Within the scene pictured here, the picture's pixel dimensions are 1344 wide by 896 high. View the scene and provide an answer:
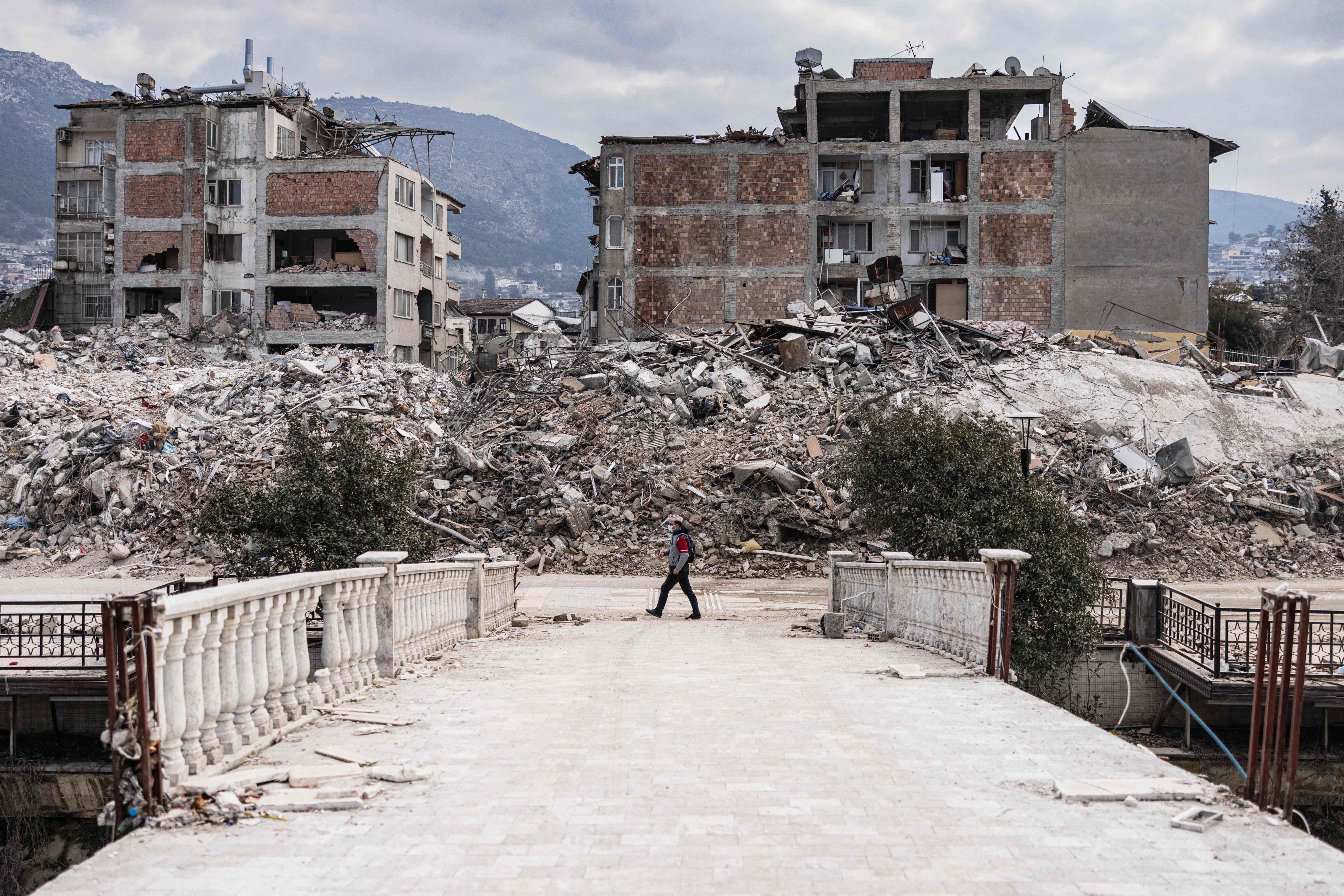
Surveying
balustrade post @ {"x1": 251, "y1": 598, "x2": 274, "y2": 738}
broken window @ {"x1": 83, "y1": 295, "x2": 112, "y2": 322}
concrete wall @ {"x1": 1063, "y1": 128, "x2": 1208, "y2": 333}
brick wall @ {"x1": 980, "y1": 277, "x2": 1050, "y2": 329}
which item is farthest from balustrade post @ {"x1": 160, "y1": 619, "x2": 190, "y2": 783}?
broken window @ {"x1": 83, "y1": 295, "x2": 112, "y2": 322}

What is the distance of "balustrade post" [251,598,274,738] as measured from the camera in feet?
20.6

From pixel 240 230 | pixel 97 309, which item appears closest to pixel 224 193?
pixel 240 230

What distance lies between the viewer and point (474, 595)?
13430 mm

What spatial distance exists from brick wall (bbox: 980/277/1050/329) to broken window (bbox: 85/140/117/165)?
40836 mm

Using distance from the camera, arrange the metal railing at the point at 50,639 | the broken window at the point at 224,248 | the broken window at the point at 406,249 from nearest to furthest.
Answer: the metal railing at the point at 50,639
the broken window at the point at 224,248
the broken window at the point at 406,249

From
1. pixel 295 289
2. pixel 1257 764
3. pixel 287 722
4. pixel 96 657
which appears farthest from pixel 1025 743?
pixel 295 289

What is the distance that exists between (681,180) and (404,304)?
48.1 ft

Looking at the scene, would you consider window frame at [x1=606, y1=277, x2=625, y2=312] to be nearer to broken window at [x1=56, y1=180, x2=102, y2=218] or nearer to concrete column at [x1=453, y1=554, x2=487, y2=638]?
broken window at [x1=56, y1=180, x2=102, y2=218]

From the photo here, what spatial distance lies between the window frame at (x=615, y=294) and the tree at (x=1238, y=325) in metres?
31.3

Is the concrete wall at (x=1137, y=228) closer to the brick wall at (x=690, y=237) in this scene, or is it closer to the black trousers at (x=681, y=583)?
the brick wall at (x=690, y=237)

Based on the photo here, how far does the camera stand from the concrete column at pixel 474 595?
43.7 ft

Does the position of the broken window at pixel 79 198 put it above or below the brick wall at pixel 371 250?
above

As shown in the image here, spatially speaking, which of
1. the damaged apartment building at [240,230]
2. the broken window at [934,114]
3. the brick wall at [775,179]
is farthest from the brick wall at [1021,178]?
the damaged apartment building at [240,230]

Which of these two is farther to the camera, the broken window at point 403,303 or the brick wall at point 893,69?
the broken window at point 403,303
